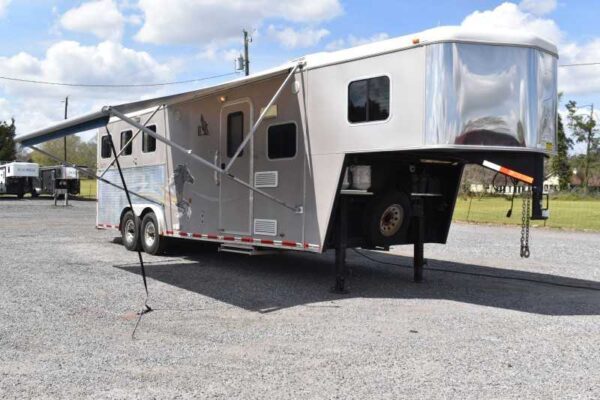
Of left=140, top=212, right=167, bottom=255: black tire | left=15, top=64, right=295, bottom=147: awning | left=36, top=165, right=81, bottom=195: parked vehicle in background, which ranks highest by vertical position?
left=15, top=64, right=295, bottom=147: awning

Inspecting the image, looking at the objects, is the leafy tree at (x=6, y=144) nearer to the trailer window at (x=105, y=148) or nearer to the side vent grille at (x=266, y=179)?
the trailer window at (x=105, y=148)

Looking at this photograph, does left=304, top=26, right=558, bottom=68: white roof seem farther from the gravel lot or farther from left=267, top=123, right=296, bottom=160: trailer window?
the gravel lot

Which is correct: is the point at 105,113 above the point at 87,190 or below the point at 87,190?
above

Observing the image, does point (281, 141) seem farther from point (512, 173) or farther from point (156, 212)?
point (156, 212)

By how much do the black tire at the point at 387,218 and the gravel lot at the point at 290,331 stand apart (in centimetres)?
73

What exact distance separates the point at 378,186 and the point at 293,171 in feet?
3.81

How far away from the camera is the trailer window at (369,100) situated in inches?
278

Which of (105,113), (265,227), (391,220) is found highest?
(105,113)

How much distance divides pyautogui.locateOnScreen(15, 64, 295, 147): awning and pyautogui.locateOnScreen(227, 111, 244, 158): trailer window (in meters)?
0.47

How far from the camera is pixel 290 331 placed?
6.00m

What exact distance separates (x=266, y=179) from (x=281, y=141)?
0.58m

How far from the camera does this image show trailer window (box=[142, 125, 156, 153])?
11.0 m

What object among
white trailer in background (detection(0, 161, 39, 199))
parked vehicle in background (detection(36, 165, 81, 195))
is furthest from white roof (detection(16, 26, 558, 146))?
white trailer in background (detection(0, 161, 39, 199))

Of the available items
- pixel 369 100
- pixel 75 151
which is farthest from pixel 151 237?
pixel 75 151
